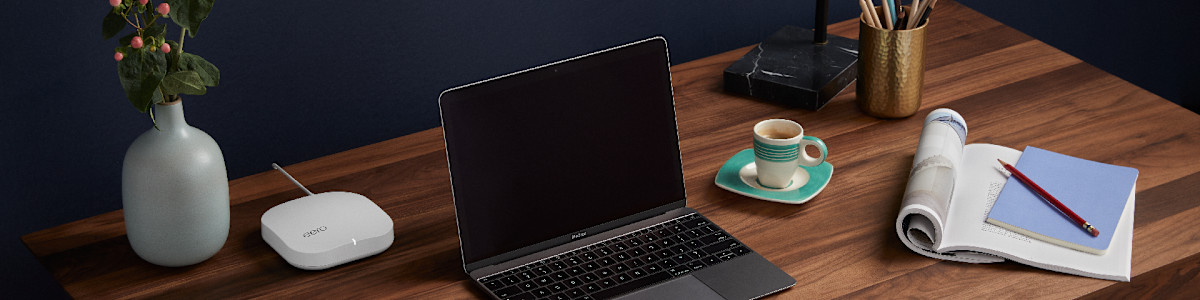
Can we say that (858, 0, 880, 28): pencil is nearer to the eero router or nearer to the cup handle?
the cup handle

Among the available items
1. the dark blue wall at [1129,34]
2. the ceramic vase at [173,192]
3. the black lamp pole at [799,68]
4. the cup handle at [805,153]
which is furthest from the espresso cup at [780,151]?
the dark blue wall at [1129,34]

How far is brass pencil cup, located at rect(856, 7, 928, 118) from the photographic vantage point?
1.53m

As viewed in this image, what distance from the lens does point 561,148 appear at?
127 centimetres

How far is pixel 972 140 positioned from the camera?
4.95 feet

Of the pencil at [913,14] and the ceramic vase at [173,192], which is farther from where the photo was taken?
the pencil at [913,14]

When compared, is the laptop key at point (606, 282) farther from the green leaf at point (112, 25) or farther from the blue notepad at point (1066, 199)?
the green leaf at point (112, 25)

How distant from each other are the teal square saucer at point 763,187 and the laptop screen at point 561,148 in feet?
0.31

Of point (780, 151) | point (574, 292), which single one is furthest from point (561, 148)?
point (780, 151)

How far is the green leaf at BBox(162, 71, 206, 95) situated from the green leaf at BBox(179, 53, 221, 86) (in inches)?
0.8

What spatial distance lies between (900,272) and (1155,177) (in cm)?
41

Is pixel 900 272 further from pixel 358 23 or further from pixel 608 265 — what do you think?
pixel 358 23

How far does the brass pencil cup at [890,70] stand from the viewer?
1528mm

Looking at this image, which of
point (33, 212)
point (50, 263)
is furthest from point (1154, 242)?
point (33, 212)

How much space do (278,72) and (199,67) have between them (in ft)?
1.42
